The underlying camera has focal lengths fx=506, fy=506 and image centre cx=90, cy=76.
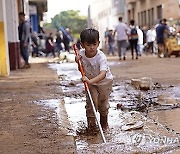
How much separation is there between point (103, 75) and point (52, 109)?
1.65 meters

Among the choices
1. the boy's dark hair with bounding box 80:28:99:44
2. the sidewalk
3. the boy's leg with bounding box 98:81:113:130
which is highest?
the boy's dark hair with bounding box 80:28:99:44

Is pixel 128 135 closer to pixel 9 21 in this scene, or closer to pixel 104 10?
pixel 9 21

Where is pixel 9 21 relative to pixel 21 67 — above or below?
above

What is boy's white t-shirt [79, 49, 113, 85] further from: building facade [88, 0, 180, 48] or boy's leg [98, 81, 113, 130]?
building facade [88, 0, 180, 48]

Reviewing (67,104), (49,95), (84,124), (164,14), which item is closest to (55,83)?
(49,95)

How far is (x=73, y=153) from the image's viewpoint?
446 cm

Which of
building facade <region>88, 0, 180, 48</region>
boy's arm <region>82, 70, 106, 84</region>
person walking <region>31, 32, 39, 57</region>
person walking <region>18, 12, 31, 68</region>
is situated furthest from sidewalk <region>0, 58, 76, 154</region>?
person walking <region>31, 32, 39, 57</region>

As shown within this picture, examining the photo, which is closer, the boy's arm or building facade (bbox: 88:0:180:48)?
the boy's arm

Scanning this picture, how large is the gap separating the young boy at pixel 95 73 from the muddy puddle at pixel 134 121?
23 centimetres

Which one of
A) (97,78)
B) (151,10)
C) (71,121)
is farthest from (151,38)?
(97,78)

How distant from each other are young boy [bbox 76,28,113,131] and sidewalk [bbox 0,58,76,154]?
1.36 ft

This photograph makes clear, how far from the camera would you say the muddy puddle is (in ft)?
16.0

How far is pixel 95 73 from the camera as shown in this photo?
569 centimetres

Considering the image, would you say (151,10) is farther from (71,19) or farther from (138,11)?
(71,19)
